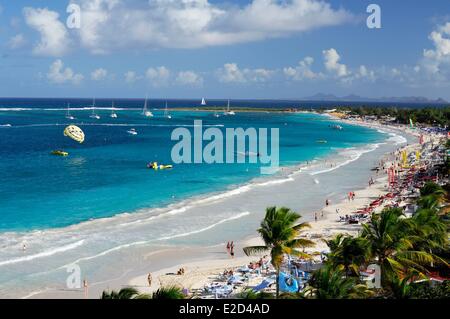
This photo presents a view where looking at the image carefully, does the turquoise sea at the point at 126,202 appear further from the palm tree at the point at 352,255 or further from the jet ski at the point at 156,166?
the palm tree at the point at 352,255

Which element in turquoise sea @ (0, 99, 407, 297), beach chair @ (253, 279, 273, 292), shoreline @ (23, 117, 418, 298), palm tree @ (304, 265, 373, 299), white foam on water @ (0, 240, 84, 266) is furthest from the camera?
turquoise sea @ (0, 99, 407, 297)

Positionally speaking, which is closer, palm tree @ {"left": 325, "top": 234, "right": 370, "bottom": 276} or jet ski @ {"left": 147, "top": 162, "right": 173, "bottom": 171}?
palm tree @ {"left": 325, "top": 234, "right": 370, "bottom": 276}

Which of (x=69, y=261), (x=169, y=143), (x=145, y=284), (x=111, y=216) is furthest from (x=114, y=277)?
(x=169, y=143)

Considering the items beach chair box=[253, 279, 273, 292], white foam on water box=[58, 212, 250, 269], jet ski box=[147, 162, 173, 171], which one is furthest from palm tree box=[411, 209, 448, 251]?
jet ski box=[147, 162, 173, 171]

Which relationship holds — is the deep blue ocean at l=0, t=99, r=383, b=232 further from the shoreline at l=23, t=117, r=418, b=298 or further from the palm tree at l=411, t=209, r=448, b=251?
the palm tree at l=411, t=209, r=448, b=251

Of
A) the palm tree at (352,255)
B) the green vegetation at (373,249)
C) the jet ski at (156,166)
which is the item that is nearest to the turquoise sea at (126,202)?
the jet ski at (156,166)

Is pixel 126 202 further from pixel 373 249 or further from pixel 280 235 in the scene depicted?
pixel 373 249
